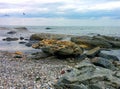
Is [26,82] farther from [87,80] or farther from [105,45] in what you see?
[105,45]

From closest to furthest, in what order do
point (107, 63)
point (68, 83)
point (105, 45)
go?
point (68, 83) < point (107, 63) < point (105, 45)

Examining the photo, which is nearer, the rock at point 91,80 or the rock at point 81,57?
the rock at point 91,80

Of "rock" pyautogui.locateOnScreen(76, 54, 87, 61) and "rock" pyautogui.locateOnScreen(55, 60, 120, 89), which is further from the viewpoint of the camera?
"rock" pyautogui.locateOnScreen(76, 54, 87, 61)

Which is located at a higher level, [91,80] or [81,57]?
[91,80]

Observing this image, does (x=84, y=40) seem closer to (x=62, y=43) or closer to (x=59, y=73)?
(x=62, y=43)

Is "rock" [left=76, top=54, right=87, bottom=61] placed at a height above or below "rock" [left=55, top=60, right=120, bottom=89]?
below

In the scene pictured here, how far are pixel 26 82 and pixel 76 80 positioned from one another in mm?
2757

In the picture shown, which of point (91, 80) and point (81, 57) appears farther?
point (81, 57)

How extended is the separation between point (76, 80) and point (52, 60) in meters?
12.8

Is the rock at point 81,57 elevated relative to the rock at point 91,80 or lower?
lower

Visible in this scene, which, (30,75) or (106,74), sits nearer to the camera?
(106,74)

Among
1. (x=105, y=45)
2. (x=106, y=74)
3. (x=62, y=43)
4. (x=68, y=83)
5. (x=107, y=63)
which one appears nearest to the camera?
(x=68, y=83)

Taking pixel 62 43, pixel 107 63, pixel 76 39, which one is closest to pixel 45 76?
pixel 107 63

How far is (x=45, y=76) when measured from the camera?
16.2 meters
